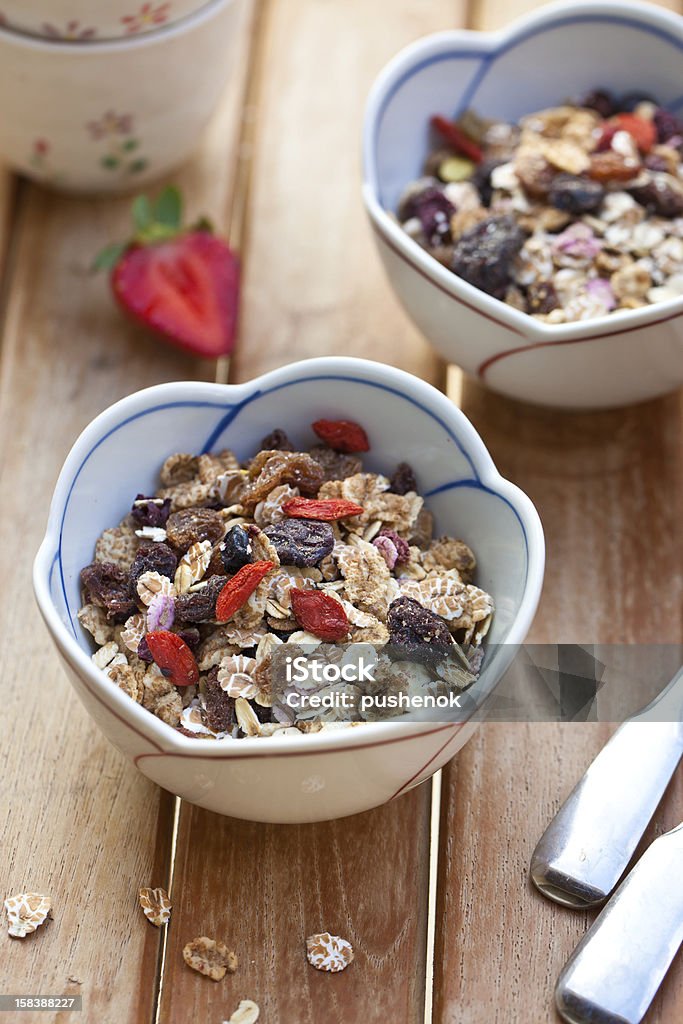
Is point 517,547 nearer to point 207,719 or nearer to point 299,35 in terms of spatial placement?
point 207,719

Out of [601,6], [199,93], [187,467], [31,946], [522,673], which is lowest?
[31,946]

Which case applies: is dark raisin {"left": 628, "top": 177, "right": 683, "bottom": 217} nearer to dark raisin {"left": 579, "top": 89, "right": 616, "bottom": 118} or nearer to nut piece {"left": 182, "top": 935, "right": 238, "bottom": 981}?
dark raisin {"left": 579, "top": 89, "right": 616, "bottom": 118}

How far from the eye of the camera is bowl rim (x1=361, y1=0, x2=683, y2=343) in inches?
38.4

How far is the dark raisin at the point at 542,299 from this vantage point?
105cm

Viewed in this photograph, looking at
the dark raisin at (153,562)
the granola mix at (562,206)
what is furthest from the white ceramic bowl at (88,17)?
the dark raisin at (153,562)

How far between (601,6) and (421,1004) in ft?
3.01

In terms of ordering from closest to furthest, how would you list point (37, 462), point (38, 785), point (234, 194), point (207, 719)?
point (207, 719), point (38, 785), point (37, 462), point (234, 194)

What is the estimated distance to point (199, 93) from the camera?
1.21m

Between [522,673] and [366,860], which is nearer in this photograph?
[366,860]

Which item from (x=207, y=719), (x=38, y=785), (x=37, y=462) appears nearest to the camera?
(x=207, y=719)

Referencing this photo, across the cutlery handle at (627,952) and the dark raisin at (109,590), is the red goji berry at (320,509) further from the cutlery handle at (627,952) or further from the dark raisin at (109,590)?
the cutlery handle at (627,952)

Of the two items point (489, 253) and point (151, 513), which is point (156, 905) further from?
point (489, 253)

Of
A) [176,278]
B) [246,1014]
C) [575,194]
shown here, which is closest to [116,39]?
[176,278]

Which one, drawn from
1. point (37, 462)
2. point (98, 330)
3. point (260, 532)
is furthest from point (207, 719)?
point (98, 330)
